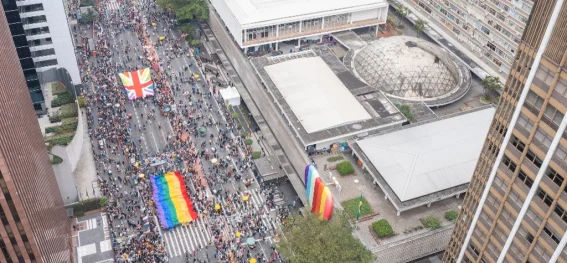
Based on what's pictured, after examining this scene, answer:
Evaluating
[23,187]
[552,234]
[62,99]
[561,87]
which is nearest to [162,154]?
[62,99]

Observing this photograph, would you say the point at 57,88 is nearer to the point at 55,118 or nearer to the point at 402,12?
the point at 55,118

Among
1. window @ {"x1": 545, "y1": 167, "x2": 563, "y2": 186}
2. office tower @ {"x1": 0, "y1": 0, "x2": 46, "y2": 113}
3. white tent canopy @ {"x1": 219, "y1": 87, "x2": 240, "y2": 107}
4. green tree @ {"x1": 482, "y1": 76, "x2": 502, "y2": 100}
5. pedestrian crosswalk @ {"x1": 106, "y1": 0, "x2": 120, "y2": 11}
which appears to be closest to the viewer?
window @ {"x1": 545, "y1": 167, "x2": 563, "y2": 186}

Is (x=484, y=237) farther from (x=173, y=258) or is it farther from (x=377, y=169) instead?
(x=173, y=258)

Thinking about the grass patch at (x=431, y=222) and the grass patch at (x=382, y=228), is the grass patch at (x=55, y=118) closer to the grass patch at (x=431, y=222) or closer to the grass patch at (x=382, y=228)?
the grass patch at (x=382, y=228)

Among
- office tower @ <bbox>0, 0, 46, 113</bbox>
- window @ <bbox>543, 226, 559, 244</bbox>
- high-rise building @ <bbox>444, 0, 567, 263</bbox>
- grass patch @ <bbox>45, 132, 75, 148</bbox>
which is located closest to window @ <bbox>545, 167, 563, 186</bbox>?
high-rise building @ <bbox>444, 0, 567, 263</bbox>

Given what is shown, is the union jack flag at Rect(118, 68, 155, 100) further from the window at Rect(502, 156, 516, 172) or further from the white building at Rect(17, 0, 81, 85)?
the window at Rect(502, 156, 516, 172)
